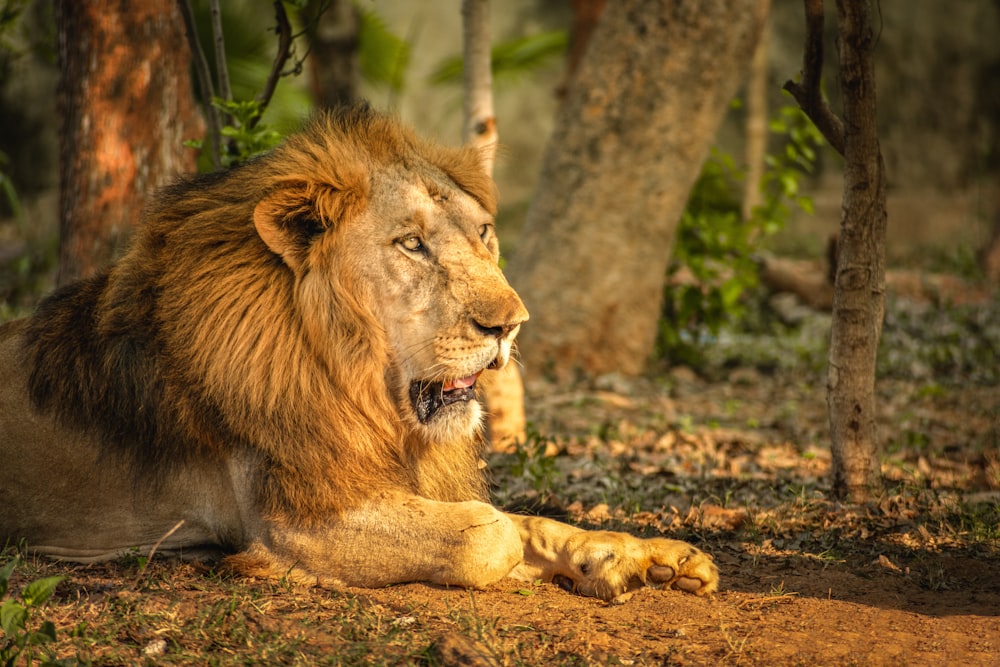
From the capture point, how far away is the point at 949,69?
1551 centimetres

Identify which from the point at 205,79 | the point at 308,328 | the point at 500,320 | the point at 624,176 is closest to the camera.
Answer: the point at 500,320

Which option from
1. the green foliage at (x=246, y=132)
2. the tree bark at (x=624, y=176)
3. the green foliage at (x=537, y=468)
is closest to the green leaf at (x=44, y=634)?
the green foliage at (x=537, y=468)

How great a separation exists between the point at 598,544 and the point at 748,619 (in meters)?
0.52

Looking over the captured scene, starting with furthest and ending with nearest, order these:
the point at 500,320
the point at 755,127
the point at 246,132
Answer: the point at 755,127 < the point at 246,132 < the point at 500,320

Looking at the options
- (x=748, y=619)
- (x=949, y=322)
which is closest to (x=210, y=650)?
(x=748, y=619)

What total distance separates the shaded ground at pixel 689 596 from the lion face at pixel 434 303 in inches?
23.5

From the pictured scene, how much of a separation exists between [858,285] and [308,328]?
2.25 metres

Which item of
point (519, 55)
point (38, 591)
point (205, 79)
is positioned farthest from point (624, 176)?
point (519, 55)

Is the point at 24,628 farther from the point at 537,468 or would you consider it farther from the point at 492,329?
the point at 537,468

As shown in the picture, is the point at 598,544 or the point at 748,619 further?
the point at 598,544

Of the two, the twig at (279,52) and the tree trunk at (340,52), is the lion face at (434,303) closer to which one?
the twig at (279,52)

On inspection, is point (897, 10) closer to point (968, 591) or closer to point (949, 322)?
point (949, 322)

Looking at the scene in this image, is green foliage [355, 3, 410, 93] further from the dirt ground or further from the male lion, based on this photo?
the male lion

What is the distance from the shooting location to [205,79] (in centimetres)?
520
